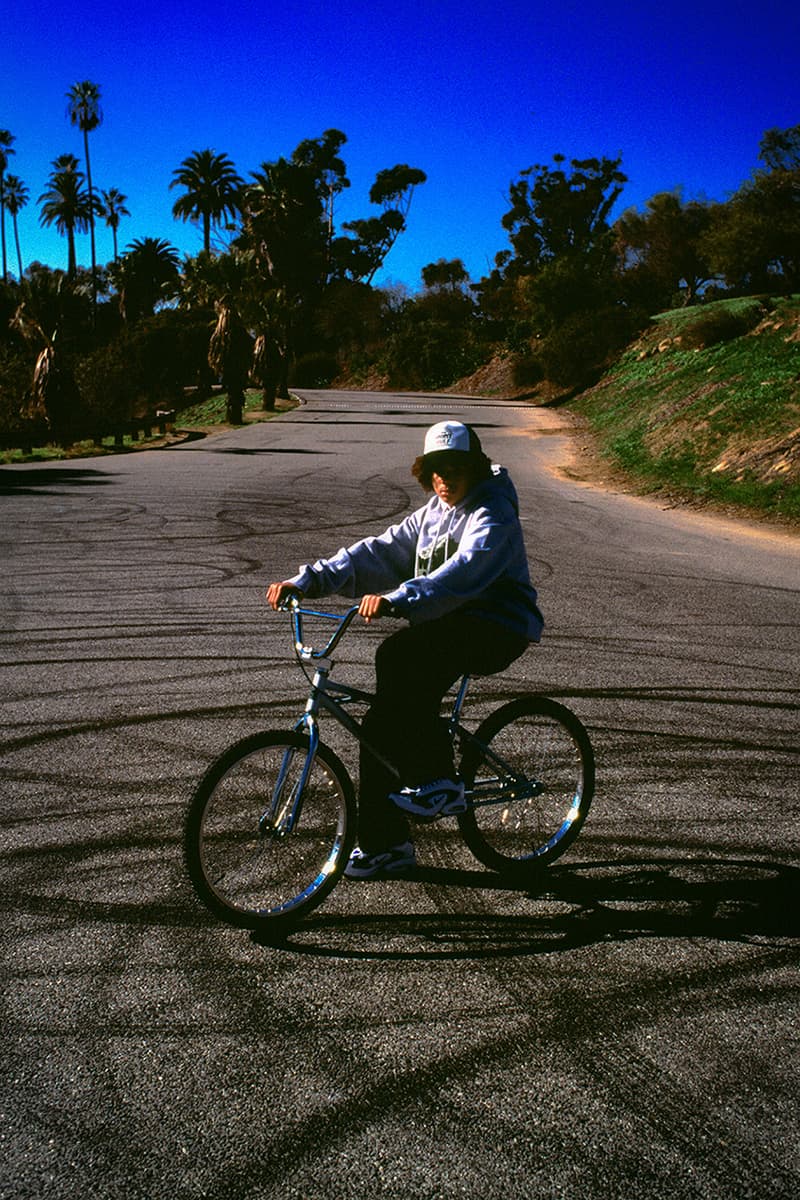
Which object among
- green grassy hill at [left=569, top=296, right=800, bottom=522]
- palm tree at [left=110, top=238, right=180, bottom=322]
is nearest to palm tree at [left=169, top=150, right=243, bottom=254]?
palm tree at [left=110, top=238, right=180, bottom=322]

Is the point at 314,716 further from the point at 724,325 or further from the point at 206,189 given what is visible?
the point at 206,189

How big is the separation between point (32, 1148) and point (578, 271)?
49802 millimetres

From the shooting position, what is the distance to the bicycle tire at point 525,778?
4.02 metres

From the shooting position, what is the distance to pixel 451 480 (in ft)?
12.5

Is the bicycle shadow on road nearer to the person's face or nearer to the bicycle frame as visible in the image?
the bicycle frame

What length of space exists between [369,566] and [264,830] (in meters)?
1.15

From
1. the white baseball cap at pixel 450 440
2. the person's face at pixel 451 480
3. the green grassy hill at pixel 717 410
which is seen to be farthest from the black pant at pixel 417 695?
the green grassy hill at pixel 717 410

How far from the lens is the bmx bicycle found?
3451 millimetres

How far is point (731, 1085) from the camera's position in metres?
2.79

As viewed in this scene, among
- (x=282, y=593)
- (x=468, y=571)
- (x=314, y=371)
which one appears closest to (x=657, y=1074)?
(x=468, y=571)

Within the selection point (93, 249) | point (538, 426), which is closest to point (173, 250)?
point (93, 249)

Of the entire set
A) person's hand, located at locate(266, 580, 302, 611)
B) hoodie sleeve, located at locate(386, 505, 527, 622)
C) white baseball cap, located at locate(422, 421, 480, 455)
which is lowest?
person's hand, located at locate(266, 580, 302, 611)

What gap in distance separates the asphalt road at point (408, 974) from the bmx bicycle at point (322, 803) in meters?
0.16

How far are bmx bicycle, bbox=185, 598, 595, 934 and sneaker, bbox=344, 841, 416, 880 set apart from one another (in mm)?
134
